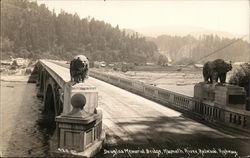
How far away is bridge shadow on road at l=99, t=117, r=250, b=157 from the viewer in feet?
33.9

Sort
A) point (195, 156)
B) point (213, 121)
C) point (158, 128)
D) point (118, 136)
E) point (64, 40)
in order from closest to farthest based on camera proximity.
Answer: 1. point (195, 156)
2. point (118, 136)
3. point (158, 128)
4. point (213, 121)
5. point (64, 40)

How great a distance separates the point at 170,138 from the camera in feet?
38.1

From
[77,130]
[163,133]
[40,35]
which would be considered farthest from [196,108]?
[40,35]

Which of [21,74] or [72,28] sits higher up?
[72,28]

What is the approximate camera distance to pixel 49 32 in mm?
171250

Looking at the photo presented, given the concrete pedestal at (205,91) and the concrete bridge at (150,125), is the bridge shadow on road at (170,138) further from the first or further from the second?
the concrete pedestal at (205,91)

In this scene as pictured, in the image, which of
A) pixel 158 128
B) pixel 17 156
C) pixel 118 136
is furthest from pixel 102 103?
pixel 118 136

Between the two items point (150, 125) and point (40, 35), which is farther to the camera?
point (40, 35)

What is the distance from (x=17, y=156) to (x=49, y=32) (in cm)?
15647

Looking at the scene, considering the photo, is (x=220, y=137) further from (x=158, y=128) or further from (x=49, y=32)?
(x=49, y=32)

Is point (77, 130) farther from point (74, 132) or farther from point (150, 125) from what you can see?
point (150, 125)

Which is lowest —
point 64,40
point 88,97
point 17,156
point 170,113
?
point 17,156

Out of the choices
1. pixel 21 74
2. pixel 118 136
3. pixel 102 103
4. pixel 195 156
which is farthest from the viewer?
pixel 21 74

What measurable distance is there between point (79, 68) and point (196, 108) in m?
8.16
